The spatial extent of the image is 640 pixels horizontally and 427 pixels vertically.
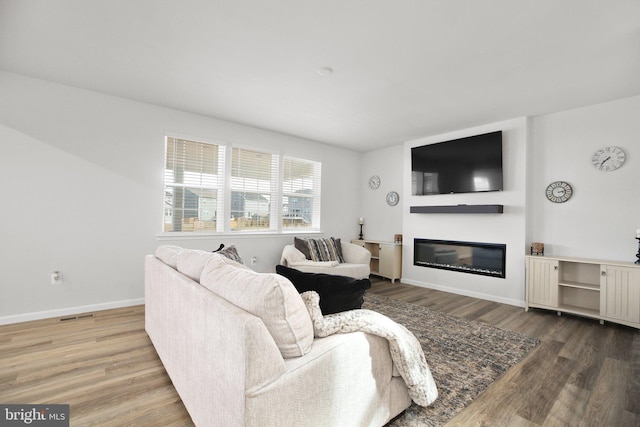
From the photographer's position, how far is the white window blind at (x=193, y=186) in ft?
13.3

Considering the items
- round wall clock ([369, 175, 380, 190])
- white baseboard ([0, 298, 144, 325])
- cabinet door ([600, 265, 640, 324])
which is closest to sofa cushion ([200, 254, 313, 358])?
white baseboard ([0, 298, 144, 325])

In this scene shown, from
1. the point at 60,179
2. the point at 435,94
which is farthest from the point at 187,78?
the point at 435,94

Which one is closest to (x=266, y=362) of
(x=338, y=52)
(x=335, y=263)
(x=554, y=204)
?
(x=338, y=52)

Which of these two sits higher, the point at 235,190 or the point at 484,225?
the point at 235,190

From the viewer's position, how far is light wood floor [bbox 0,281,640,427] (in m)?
1.74

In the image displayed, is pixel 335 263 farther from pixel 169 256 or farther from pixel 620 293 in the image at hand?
pixel 620 293

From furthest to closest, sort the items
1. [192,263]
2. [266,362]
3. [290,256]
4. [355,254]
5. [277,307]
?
1. [355,254]
2. [290,256]
3. [192,263]
4. [277,307]
5. [266,362]

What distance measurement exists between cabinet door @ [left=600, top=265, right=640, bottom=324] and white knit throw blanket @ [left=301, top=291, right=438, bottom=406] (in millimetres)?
2906

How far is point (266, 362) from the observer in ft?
3.70

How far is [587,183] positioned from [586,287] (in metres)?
1.27

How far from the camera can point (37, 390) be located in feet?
6.25

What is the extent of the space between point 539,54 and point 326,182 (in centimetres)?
373

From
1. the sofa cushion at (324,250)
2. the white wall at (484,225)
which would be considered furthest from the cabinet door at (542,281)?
the sofa cushion at (324,250)

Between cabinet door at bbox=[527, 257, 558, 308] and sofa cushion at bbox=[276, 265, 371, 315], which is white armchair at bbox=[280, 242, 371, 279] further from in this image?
sofa cushion at bbox=[276, 265, 371, 315]
